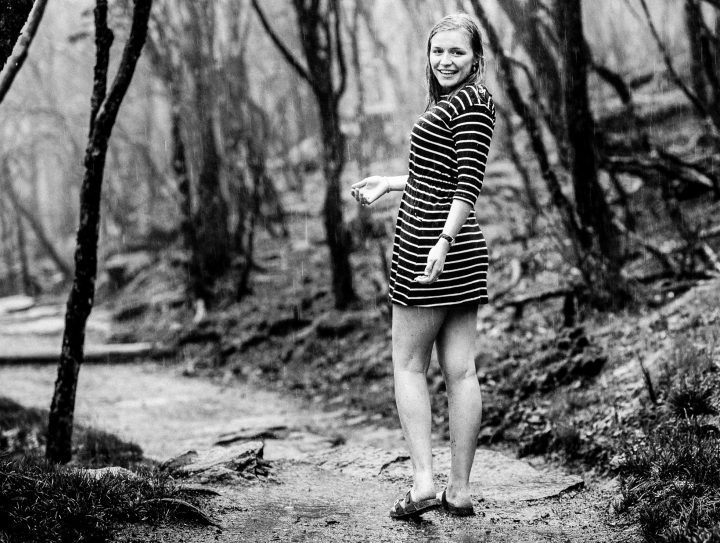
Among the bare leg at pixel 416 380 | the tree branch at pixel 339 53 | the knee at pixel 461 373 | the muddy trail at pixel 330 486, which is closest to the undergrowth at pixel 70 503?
A: the muddy trail at pixel 330 486

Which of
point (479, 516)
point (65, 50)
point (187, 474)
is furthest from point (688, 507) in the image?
point (65, 50)

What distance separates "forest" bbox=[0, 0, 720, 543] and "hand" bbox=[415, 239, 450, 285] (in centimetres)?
92

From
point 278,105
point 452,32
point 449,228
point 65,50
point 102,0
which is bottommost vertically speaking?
point 449,228

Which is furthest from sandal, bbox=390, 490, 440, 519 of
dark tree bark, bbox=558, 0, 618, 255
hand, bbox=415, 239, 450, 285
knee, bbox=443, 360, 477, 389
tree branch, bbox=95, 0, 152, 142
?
dark tree bark, bbox=558, 0, 618, 255

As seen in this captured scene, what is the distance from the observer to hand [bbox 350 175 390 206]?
3484 millimetres

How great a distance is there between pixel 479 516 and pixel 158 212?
21.7m

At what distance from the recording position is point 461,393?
3.24 m

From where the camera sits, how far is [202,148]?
1498cm

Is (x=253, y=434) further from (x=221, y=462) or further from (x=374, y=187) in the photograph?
(x=374, y=187)

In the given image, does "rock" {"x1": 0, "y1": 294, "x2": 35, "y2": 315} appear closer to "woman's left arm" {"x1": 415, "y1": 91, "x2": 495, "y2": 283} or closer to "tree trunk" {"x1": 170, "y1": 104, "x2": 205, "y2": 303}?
"tree trunk" {"x1": 170, "y1": 104, "x2": 205, "y2": 303}

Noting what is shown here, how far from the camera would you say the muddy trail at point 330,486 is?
313 centimetres

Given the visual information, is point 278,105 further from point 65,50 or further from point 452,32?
point 452,32

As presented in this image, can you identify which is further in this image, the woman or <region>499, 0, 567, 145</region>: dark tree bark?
<region>499, 0, 567, 145</region>: dark tree bark

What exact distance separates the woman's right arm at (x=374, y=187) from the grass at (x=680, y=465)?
6.05 ft
